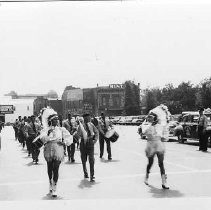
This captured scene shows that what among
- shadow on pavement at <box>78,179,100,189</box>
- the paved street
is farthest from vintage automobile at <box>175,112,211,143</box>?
shadow on pavement at <box>78,179,100,189</box>

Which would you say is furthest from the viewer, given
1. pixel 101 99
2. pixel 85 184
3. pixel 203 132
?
pixel 101 99

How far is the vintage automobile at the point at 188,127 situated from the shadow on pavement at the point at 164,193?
448 inches

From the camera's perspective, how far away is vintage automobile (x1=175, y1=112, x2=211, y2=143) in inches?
841

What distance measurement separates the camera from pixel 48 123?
915cm

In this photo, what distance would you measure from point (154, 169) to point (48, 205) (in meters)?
4.93

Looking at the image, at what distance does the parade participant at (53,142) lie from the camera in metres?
8.87

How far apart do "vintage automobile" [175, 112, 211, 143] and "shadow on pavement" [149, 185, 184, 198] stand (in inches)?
448

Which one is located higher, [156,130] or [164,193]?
[156,130]

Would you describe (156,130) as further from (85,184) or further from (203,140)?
(203,140)

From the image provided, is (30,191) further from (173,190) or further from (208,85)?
(208,85)

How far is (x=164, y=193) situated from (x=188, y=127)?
13.2 metres

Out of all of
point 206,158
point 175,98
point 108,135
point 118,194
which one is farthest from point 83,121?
point 175,98

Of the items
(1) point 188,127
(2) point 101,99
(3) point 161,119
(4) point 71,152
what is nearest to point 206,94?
(1) point 188,127

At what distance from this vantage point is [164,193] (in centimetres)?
908
